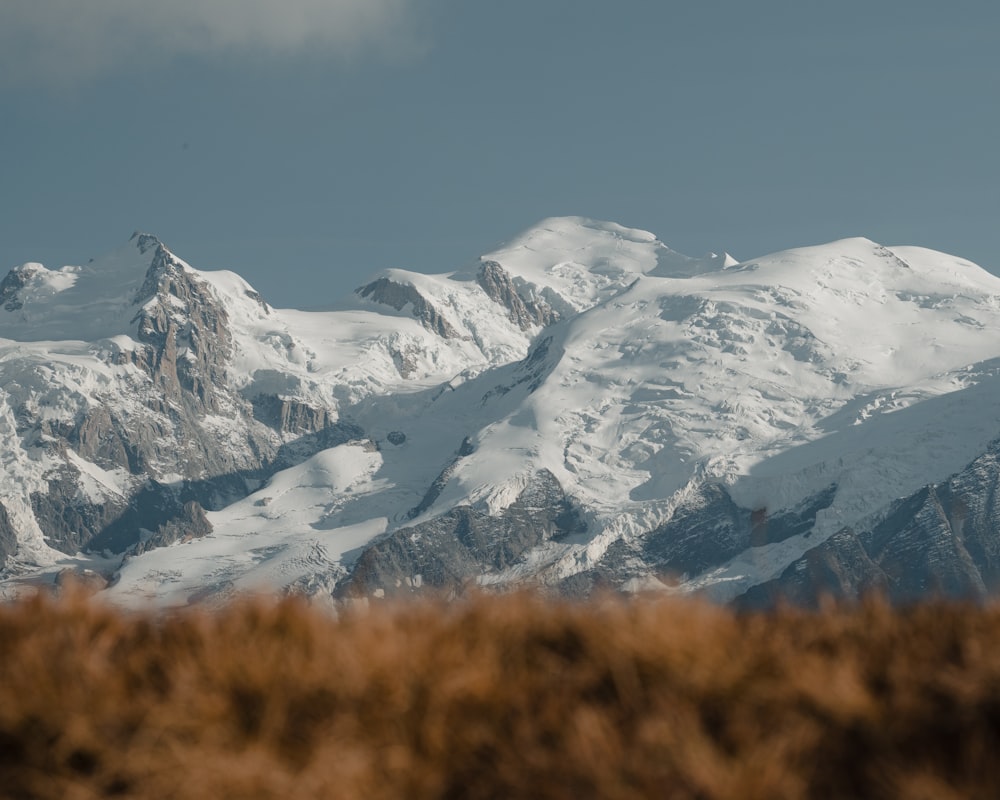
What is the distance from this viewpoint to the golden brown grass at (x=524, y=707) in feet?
22.0

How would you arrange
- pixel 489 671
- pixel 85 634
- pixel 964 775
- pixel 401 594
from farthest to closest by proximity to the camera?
pixel 401 594 → pixel 85 634 → pixel 489 671 → pixel 964 775

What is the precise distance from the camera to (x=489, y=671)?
309 inches

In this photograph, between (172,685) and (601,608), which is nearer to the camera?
(172,685)

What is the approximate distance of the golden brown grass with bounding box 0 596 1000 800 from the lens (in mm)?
6699

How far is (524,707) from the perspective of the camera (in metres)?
7.57

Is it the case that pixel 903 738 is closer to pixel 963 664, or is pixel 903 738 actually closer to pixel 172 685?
pixel 963 664

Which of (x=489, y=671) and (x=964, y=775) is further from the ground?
(x=489, y=671)

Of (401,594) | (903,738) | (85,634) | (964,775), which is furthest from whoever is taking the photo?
(401,594)

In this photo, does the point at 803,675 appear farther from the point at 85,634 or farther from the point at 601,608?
the point at 85,634

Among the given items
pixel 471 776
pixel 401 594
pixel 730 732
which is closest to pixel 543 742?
pixel 471 776

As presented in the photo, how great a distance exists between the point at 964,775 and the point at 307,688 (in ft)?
12.2

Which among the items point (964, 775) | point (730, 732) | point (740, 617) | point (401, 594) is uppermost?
point (401, 594)

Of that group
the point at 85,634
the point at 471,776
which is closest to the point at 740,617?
the point at 471,776

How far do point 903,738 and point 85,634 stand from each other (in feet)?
18.3
